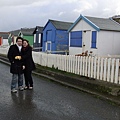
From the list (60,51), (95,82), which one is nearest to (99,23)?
(60,51)

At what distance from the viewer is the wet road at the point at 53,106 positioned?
4965 mm

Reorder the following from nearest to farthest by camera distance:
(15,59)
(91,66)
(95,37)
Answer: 1. (15,59)
2. (91,66)
3. (95,37)

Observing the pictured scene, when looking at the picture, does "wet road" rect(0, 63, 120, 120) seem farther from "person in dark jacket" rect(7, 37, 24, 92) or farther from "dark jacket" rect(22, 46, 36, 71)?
"dark jacket" rect(22, 46, 36, 71)

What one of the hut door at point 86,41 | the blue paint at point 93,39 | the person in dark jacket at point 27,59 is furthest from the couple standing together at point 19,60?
the hut door at point 86,41

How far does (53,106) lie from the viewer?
18.8 feet

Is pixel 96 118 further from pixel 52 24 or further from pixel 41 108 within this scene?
pixel 52 24

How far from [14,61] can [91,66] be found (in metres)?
2.84

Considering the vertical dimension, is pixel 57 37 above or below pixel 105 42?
above

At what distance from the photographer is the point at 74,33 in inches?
752

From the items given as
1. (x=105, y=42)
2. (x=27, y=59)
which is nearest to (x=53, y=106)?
(x=27, y=59)

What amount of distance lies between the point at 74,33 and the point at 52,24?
12.6ft

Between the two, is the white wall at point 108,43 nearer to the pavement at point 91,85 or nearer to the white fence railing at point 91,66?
the white fence railing at point 91,66

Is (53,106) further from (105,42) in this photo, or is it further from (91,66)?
(105,42)

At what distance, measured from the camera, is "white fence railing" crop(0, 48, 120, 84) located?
736cm
